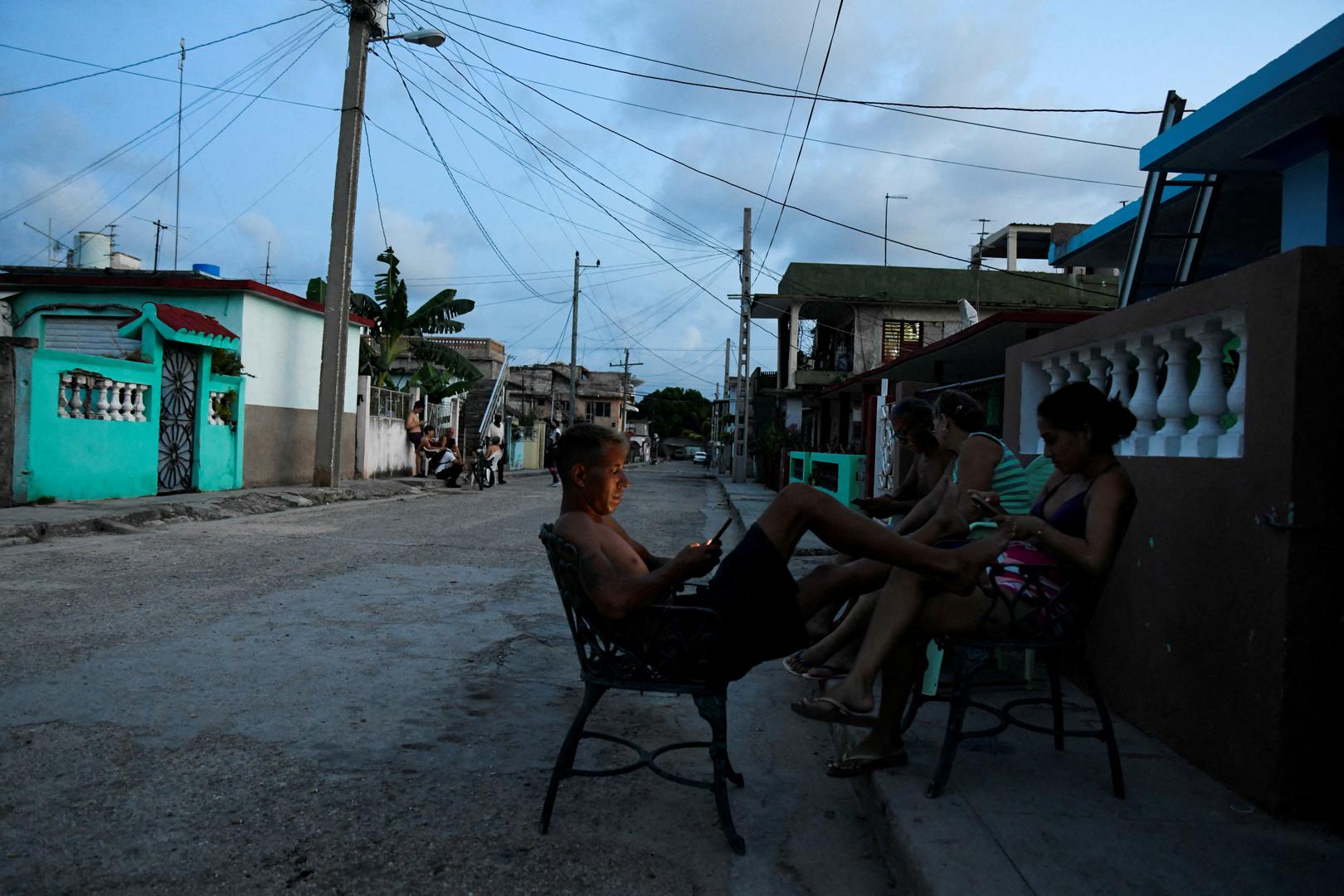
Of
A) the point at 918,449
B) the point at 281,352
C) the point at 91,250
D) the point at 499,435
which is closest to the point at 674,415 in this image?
the point at 499,435

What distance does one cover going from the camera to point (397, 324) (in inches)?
928

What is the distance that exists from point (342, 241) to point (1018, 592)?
16.1 metres

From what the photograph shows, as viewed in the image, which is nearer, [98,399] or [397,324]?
[98,399]

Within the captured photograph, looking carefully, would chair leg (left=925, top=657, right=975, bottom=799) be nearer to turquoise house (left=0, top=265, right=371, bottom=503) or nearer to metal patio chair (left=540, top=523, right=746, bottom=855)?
metal patio chair (left=540, top=523, right=746, bottom=855)

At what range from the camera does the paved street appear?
2.72 meters

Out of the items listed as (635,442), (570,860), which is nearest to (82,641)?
(570,860)

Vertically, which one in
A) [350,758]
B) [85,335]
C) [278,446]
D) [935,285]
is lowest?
[350,758]

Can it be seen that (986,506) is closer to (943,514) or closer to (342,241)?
(943,514)

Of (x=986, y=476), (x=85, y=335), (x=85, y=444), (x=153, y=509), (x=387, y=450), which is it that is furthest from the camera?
(x=387, y=450)

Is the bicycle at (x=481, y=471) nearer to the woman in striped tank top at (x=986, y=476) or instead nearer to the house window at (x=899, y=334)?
the house window at (x=899, y=334)

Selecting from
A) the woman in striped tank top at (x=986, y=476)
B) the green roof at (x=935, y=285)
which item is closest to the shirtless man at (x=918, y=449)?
the woman in striped tank top at (x=986, y=476)

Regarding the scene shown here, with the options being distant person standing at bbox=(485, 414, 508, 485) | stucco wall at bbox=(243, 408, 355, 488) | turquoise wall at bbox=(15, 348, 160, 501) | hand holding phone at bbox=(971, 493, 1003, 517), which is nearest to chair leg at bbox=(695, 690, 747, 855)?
hand holding phone at bbox=(971, 493, 1003, 517)

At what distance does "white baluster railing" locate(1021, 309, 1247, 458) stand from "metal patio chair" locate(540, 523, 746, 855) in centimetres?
193

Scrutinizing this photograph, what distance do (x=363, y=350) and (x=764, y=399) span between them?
24341 mm
